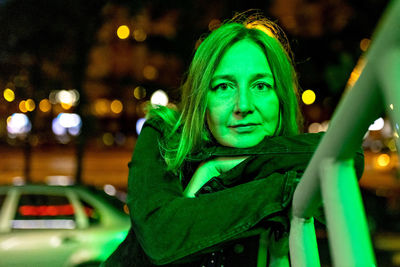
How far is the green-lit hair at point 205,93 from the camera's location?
1.27m

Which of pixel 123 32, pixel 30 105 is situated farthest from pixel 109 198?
pixel 30 105

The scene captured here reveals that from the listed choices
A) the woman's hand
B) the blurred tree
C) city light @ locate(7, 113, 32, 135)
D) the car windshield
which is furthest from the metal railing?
city light @ locate(7, 113, 32, 135)

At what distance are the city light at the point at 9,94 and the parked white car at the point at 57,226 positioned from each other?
184 inches

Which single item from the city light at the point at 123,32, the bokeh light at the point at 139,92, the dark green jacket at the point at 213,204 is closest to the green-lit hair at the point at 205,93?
the dark green jacket at the point at 213,204

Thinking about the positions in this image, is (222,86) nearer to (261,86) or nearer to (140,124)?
(261,86)

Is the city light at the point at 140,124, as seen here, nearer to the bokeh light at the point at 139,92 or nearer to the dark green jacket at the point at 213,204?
the dark green jacket at the point at 213,204

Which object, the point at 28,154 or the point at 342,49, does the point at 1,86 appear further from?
the point at 342,49

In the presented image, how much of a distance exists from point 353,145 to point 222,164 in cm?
53

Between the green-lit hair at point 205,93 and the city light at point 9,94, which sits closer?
the green-lit hair at point 205,93

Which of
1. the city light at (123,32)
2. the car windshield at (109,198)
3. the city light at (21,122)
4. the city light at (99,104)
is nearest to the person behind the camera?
the car windshield at (109,198)

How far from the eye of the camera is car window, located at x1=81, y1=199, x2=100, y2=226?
21.2 ft

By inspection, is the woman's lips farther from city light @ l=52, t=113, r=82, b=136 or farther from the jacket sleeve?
city light @ l=52, t=113, r=82, b=136

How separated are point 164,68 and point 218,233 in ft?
37.6

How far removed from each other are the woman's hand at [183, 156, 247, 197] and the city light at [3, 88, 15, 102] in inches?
404
